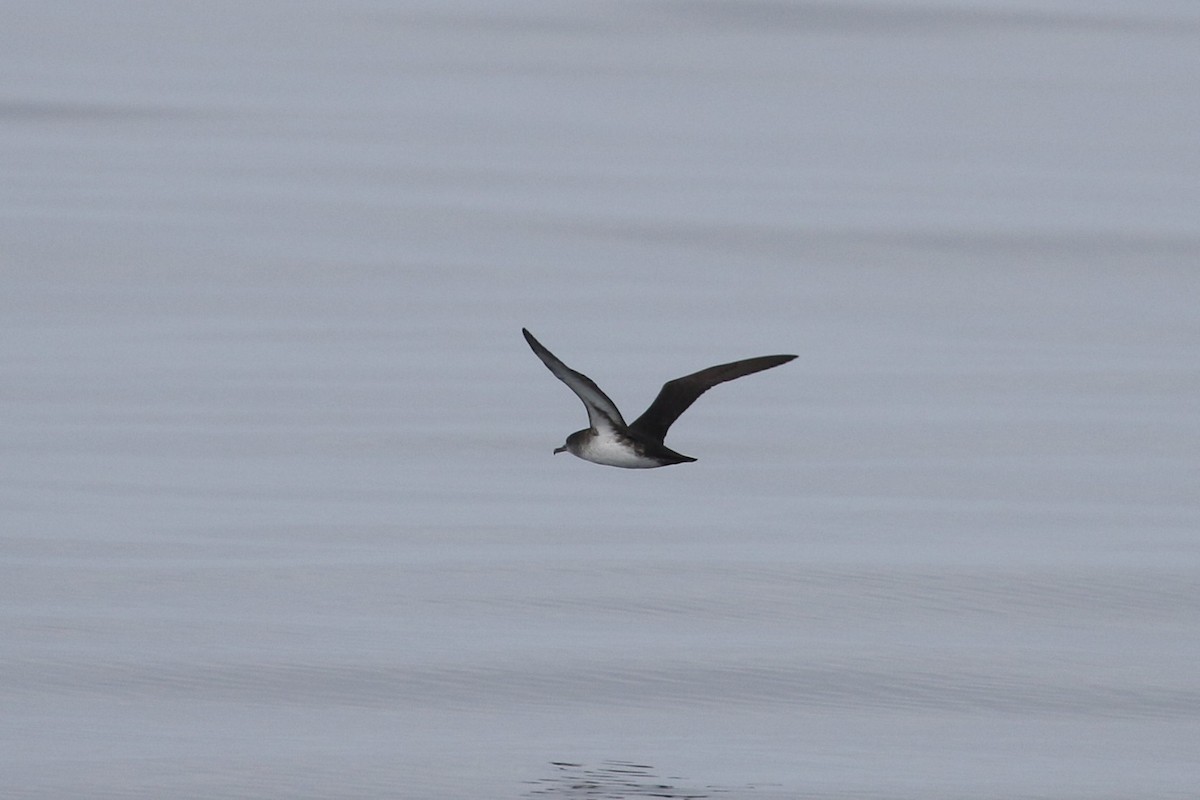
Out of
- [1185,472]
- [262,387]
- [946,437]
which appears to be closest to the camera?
[1185,472]

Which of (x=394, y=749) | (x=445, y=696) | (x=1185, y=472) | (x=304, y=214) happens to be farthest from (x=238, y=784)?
(x=304, y=214)

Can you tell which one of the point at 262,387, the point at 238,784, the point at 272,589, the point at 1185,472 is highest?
the point at 262,387

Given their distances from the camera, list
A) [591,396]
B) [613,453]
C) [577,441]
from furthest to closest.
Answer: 1. [577,441]
2. [613,453]
3. [591,396]

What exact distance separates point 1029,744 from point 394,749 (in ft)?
9.20

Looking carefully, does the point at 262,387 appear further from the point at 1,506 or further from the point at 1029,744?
the point at 1029,744

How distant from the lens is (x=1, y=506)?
54.4 feet

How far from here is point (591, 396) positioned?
429 inches

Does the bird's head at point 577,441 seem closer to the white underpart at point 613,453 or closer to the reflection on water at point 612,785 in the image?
the white underpart at point 613,453

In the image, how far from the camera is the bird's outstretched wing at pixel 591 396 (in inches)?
408

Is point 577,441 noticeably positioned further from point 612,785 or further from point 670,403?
point 612,785

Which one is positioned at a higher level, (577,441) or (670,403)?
(670,403)

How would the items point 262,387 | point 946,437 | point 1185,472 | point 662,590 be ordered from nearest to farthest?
point 662,590 < point 1185,472 < point 946,437 < point 262,387

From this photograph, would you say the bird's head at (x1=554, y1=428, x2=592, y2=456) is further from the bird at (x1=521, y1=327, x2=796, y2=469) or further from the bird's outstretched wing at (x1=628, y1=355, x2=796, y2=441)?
A: the bird's outstretched wing at (x1=628, y1=355, x2=796, y2=441)

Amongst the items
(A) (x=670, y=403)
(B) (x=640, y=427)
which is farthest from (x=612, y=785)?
(A) (x=670, y=403)
